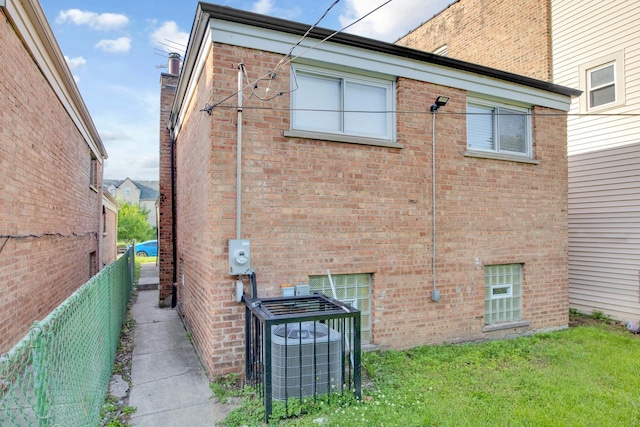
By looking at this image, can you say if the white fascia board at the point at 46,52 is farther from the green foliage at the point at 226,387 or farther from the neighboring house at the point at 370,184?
the green foliage at the point at 226,387

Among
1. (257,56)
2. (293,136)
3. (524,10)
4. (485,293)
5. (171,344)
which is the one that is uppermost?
(524,10)

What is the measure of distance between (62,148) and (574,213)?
1164 cm

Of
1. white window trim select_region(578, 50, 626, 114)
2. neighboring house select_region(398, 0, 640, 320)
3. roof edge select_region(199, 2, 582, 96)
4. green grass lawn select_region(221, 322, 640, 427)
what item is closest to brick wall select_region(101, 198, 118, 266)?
roof edge select_region(199, 2, 582, 96)

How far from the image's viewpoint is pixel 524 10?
10.5 m

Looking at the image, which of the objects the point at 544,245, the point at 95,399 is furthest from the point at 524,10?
the point at 95,399

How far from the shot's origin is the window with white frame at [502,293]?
671cm

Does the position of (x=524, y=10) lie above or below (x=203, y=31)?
above

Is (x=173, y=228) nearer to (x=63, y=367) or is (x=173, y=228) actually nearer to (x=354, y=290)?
(x=354, y=290)

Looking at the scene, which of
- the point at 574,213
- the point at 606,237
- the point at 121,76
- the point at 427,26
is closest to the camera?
the point at 606,237

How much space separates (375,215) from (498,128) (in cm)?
317

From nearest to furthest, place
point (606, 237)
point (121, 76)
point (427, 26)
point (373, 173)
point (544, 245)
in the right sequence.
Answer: point (373, 173)
point (544, 245)
point (606, 237)
point (121, 76)
point (427, 26)

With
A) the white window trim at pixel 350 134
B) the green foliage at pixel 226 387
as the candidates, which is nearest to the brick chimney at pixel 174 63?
the white window trim at pixel 350 134

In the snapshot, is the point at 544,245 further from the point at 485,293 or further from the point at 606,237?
the point at 606,237

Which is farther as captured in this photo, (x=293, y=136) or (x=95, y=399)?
(x=293, y=136)
